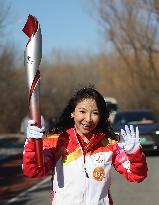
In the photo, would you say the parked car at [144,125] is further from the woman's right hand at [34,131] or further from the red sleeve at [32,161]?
the woman's right hand at [34,131]

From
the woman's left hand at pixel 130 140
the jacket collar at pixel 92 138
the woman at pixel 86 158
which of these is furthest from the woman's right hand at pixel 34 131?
the woman's left hand at pixel 130 140

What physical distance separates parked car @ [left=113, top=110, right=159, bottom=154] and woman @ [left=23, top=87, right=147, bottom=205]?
12680 mm

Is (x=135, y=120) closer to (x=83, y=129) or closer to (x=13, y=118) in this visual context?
(x=83, y=129)

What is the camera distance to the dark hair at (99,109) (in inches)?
142

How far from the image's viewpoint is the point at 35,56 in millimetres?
3367

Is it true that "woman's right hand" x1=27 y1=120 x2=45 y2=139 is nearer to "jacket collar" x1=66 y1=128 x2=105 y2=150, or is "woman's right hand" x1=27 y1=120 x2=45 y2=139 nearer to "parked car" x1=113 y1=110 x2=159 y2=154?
"jacket collar" x1=66 y1=128 x2=105 y2=150

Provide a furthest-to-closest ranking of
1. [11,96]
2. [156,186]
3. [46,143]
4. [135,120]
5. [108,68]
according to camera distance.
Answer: [108,68] → [11,96] → [135,120] → [156,186] → [46,143]

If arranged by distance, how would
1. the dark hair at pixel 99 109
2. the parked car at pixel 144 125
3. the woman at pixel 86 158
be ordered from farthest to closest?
the parked car at pixel 144 125
the dark hair at pixel 99 109
the woman at pixel 86 158

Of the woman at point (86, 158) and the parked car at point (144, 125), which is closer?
the woman at point (86, 158)

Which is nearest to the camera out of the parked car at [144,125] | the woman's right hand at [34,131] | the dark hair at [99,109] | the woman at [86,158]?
the woman's right hand at [34,131]

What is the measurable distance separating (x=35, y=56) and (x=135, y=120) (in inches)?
597

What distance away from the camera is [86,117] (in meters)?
3.51

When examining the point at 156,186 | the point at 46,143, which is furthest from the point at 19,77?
the point at 46,143

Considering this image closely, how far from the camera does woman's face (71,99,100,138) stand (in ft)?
11.5
